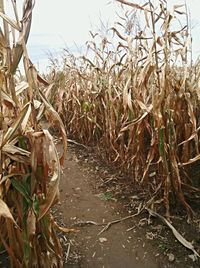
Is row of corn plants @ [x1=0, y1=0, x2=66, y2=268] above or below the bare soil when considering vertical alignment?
above

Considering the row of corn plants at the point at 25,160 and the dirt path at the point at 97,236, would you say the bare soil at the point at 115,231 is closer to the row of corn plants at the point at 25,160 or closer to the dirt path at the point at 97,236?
the dirt path at the point at 97,236

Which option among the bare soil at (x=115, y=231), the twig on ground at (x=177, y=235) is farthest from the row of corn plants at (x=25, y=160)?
the twig on ground at (x=177, y=235)

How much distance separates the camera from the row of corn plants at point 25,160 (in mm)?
1049

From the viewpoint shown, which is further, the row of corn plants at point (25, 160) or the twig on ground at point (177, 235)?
the twig on ground at point (177, 235)

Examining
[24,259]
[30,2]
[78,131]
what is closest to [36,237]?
[24,259]

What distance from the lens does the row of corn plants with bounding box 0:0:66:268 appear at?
1049 mm

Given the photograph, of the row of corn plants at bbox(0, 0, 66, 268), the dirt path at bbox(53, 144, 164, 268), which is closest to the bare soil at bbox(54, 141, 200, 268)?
the dirt path at bbox(53, 144, 164, 268)

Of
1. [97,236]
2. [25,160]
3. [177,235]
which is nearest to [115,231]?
[97,236]

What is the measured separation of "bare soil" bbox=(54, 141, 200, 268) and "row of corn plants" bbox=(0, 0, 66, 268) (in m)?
0.44

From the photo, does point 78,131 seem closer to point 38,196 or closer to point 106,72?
point 106,72

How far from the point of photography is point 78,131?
367 cm

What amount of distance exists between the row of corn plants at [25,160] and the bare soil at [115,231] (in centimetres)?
44

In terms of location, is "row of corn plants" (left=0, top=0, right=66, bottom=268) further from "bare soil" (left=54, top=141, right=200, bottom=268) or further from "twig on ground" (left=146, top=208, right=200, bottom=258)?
"twig on ground" (left=146, top=208, right=200, bottom=258)

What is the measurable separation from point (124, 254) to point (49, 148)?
0.86 meters
